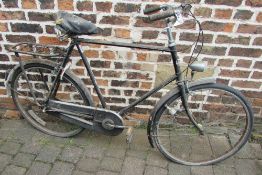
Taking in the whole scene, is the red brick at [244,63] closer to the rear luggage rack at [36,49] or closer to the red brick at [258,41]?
the red brick at [258,41]

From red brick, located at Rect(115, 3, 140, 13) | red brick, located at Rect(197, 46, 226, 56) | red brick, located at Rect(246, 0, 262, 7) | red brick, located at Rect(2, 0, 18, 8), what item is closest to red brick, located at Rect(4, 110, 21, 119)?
red brick, located at Rect(2, 0, 18, 8)

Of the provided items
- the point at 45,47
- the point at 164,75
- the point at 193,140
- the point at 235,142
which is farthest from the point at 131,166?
the point at 45,47

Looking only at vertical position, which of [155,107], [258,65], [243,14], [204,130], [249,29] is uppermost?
[243,14]

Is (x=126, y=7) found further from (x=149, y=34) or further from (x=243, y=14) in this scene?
(x=243, y=14)

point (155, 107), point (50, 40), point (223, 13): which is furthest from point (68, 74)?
point (223, 13)

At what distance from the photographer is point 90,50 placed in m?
2.81

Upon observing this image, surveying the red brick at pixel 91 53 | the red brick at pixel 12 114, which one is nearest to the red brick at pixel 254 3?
the red brick at pixel 91 53

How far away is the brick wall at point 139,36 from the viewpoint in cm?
256

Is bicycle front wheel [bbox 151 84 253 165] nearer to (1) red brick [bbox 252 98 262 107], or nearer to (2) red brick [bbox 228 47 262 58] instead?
(1) red brick [bbox 252 98 262 107]

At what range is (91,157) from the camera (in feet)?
9.45

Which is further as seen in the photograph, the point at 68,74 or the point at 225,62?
the point at 225,62

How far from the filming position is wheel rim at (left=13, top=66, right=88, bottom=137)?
9.98 feet

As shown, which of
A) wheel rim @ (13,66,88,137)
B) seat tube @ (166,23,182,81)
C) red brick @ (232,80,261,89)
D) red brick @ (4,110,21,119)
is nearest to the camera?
seat tube @ (166,23,182,81)

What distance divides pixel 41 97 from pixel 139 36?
1320 millimetres
